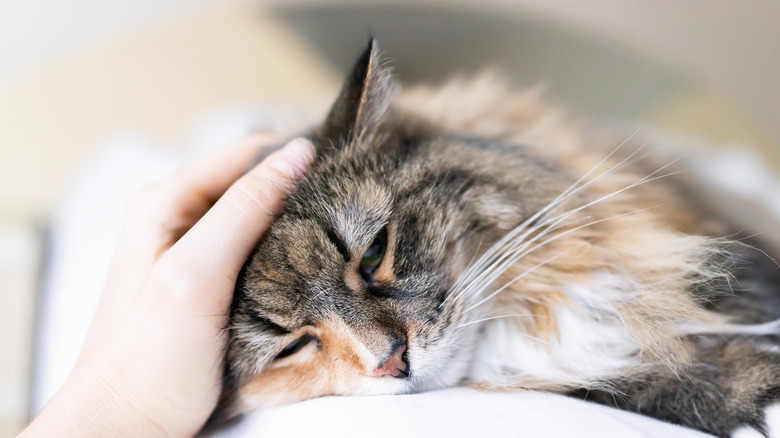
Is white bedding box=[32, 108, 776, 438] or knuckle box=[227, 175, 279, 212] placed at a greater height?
knuckle box=[227, 175, 279, 212]

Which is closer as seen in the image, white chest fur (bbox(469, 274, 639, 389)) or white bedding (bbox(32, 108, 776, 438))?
white bedding (bbox(32, 108, 776, 438))

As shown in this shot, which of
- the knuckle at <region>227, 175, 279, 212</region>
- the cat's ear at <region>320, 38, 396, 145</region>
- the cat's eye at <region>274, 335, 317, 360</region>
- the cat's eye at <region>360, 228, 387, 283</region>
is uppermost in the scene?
the cat's ear at <region>320, 38, 396, 145</region>

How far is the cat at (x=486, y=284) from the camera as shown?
1015 mm

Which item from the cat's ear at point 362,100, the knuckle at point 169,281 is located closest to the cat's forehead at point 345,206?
the cat's ear at point 362,100

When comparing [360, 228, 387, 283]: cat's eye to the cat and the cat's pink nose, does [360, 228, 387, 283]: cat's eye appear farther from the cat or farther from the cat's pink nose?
the cat's pink nose

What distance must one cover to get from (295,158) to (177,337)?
0.45m

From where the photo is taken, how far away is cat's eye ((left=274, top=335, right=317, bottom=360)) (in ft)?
3.52

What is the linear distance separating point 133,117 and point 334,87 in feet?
2.68

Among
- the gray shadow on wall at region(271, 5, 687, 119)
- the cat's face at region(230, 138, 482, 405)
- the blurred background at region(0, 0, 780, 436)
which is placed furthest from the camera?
the gray shadow on wall at region(271, 5, 687, 119)

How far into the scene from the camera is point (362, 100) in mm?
1086

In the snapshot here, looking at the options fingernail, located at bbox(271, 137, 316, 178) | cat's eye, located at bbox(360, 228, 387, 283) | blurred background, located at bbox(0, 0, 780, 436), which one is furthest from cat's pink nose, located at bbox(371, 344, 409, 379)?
blurred background, located at bbox(0, 0, 780, 436)

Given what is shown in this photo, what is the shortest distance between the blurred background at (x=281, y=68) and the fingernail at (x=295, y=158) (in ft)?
2.17

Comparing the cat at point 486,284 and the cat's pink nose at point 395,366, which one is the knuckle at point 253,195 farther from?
the cat's pink nose at point 395,366

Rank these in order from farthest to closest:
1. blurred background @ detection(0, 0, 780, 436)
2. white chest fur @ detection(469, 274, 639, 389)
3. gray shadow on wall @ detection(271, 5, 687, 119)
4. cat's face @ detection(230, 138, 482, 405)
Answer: gray shadow on wall @ detection(271, 5, 687, 119) < blurred background @ detection(0, 0, 780, 436) < white chest fur @ detection(469, 274, 639, 389) < cat's face @ detection(230, 138, 482, 405)
